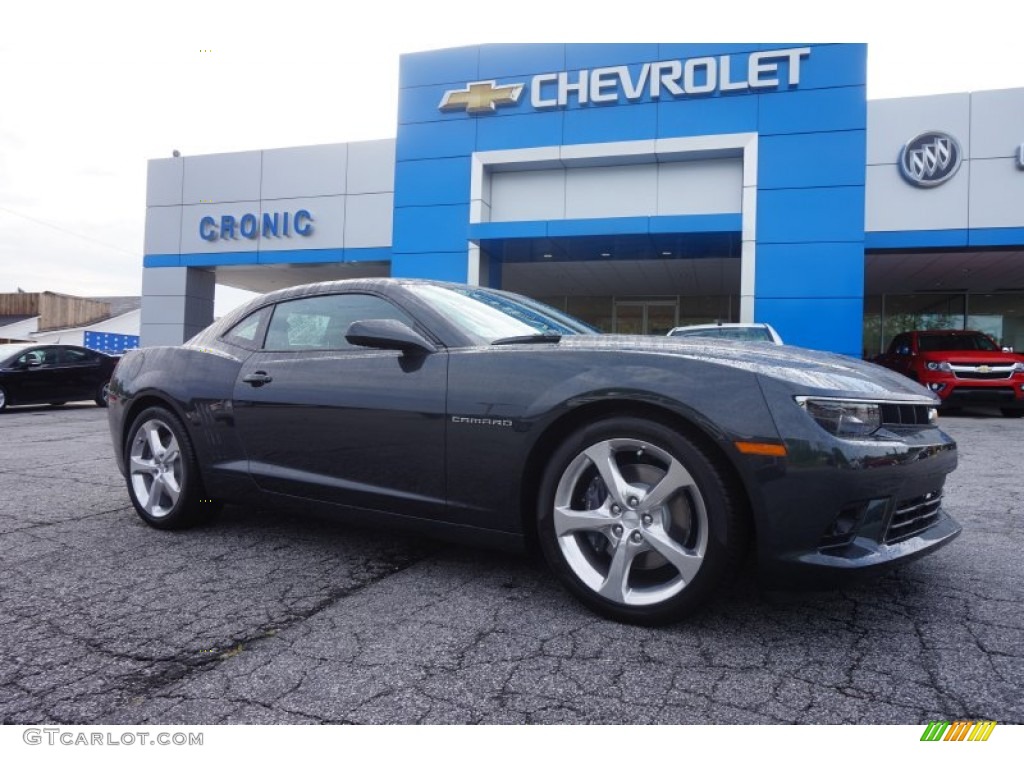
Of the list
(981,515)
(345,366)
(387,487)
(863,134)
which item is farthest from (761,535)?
(863,134)

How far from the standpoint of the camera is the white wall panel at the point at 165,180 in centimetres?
1839

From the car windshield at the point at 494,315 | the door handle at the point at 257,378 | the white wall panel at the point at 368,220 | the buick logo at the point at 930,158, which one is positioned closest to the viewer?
the car windshield at the point at 494,315

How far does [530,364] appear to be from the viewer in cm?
250

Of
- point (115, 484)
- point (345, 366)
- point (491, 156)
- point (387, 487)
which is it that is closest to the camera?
point (387, 487)

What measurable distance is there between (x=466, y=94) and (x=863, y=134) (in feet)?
27.2

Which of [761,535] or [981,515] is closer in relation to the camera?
[761,535]

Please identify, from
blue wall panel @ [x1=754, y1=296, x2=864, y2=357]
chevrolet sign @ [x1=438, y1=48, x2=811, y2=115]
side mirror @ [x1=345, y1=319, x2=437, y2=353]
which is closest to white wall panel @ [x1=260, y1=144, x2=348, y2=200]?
chevrolet sign @ [x1=438, y1=48, x2=811, y2=115]

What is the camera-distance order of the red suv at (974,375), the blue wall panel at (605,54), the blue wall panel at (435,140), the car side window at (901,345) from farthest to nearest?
the blue wall panel at (435,140) → the blue wall panel at (605,54) → the car side window at (901,345) → the red suv at (974,375)

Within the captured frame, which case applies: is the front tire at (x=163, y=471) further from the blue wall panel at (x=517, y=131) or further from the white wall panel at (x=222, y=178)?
the white wall panel at (x=222, y=178)

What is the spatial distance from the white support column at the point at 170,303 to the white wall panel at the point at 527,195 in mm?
9418

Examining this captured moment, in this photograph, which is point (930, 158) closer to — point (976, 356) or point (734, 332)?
point (976, 356)

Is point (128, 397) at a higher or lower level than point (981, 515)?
higher

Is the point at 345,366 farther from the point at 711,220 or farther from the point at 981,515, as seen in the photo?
the point at 711,220
